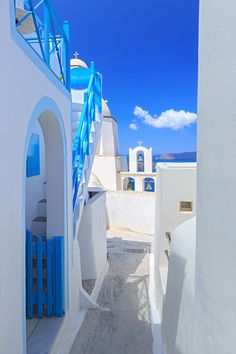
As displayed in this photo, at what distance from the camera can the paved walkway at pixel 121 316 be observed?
3684 mm

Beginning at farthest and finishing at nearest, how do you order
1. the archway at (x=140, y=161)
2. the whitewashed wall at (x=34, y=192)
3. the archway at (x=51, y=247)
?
the archway at (x=140, y=161), the whitewashed wall at (x=34, y=192), the archway at (x=51, y=247)

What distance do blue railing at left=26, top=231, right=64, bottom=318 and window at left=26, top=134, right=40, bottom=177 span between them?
4.64 ft

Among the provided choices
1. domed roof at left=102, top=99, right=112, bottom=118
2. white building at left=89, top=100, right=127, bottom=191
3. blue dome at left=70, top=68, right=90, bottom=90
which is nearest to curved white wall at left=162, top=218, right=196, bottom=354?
blue dome at left=70, top=68, right=90, bottom=90

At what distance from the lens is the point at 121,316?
4.48 m

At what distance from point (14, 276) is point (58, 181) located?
167 centimetres

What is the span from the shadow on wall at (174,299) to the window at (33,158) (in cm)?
276

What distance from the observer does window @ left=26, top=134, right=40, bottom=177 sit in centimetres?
448

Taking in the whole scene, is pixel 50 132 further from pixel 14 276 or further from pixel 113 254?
pixel 113 254

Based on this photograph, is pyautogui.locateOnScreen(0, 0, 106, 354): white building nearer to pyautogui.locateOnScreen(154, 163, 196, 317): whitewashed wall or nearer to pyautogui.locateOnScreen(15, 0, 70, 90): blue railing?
pyautogui.locateOnScreen(15, 0, 70, 90): blue railing

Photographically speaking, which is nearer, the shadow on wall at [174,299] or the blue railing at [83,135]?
the shadow on wall at [174,299]

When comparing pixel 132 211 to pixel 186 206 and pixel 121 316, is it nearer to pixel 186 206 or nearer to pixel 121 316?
pixel 186 206

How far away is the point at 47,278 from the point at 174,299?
1.63 m

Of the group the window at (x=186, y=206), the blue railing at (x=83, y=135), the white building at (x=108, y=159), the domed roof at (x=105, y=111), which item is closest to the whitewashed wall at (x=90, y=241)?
the blue railing at (x=83, y=135)

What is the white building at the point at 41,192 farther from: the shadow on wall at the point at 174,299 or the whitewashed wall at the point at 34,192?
the shadow on wall at the point at 174,299
